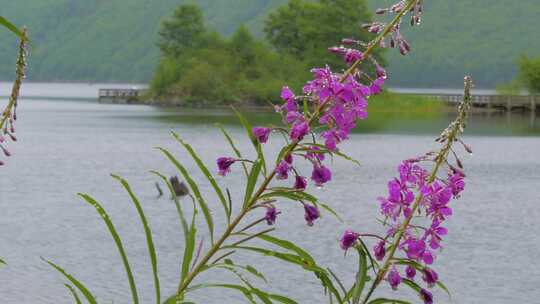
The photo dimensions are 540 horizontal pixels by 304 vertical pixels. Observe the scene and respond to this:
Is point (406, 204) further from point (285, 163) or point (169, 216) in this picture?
point (169, 216)

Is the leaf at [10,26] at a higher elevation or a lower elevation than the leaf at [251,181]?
higher

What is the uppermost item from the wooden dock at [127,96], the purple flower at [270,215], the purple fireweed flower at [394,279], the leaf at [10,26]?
the leaf at [10,26]

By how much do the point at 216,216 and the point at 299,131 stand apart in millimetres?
40587

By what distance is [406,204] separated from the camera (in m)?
4.79

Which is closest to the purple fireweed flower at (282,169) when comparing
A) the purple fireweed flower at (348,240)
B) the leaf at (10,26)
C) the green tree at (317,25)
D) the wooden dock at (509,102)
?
the purple fireweed flower at (348,240)

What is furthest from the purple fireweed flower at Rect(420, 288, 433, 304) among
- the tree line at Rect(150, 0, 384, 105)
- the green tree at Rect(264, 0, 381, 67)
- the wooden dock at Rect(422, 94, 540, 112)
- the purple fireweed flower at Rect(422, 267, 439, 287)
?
the green tree at Rect(264, 0, 381, 67)

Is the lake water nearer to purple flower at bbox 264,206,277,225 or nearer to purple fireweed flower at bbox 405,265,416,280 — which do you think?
purple fireweed flower at bbox 405,265,416,280

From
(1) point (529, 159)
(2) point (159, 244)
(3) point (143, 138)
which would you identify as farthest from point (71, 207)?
(3) point (143, 138)

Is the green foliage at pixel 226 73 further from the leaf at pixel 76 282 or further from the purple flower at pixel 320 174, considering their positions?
the purple flower at pixel 320 174

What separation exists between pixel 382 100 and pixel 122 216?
115142 mm

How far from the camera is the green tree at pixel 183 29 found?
19312 centimetres

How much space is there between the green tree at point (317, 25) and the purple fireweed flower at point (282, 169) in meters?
159

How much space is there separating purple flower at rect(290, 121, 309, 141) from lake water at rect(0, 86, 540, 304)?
14678 millimetres

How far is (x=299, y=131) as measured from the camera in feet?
14.5
